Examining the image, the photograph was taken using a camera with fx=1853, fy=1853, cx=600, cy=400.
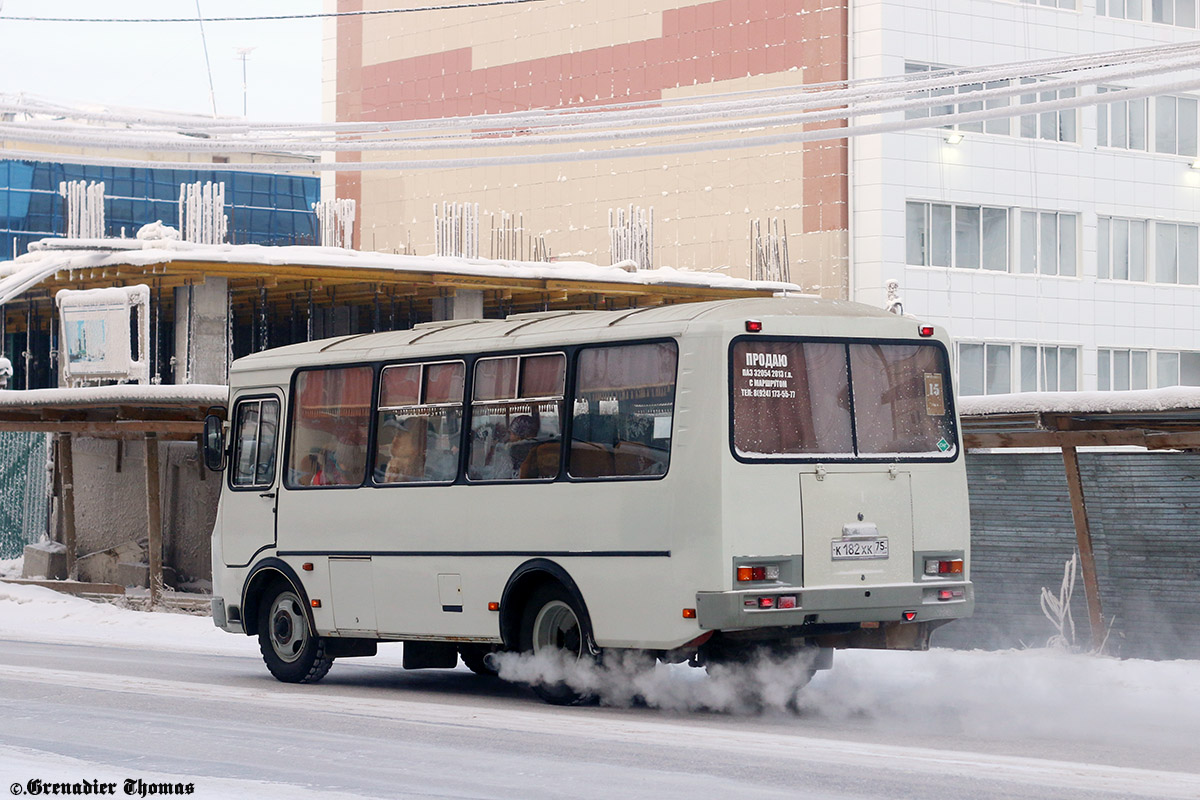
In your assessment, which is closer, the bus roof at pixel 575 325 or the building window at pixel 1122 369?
the bus roof at pixel 575 325

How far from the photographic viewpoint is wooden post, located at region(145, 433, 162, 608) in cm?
2725

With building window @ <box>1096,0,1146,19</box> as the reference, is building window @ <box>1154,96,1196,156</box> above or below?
below

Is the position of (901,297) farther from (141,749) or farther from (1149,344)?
(141,749)

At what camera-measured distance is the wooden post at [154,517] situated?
27250mm

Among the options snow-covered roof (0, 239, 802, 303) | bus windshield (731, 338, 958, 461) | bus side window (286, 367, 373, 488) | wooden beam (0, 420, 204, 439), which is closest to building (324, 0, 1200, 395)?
snow-covered roof (0, 239, 802, 303)

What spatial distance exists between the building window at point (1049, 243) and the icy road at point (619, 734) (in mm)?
36488

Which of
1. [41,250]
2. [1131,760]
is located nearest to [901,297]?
[41,250]

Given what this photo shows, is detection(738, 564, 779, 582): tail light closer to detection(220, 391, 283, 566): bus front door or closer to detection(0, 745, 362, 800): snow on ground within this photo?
detection(0, 745, 362, 800): snow on ground

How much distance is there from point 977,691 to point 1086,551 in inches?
121

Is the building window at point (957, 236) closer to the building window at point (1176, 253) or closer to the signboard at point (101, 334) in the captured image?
the building window at point (1176, 253)

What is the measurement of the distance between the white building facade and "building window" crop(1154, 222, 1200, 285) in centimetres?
6

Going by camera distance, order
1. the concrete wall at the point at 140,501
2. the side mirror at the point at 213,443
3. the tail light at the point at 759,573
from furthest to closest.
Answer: the concrete wall at the point at 140,501 < the side mirror at the point at 213,443 < the tail light at the point at 759,573

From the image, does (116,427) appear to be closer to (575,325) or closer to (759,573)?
(575,325)

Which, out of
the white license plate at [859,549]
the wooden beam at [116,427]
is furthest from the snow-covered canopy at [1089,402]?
the wooden beam at [116,427]
